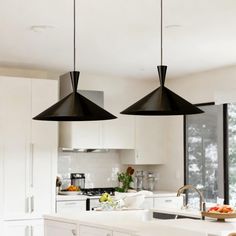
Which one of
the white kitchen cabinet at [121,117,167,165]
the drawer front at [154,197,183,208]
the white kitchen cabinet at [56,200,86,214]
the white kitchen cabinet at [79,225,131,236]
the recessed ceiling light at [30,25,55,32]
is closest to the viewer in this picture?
the white kitchen cabinet at [79,225,131,236]

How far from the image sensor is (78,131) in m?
7.85

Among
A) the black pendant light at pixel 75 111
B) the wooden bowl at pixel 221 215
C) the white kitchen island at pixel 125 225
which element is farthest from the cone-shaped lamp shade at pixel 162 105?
the wooden bowl at pixel 221 215

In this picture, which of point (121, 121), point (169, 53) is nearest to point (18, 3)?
point (169, 53)

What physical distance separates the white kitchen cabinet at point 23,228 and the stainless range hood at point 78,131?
120 centimetres

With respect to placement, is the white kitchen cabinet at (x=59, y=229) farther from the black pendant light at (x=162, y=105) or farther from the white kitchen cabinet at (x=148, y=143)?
the white kitchen cabinet at (x=148, y=143)

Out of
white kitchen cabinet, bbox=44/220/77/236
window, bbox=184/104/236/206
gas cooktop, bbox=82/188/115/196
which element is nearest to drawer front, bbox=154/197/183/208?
window, bbox=184/104/236/206

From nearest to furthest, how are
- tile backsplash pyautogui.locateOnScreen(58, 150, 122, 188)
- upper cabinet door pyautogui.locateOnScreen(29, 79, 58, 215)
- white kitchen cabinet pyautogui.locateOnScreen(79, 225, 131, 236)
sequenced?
white kitchen cabinet pyautogui.locateOnScreen(79, 225, 131, 236) → upper cabinet door pyautogui.locateOnScreen(29, 79, 58, 215) → tile backsplash pyautogui.locateOnScreen(58, 150, 122, 188)

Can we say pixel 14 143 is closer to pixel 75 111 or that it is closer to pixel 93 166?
pixel 93 166

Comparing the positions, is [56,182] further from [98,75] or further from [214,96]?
[214,96]

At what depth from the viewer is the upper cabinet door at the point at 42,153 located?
284 inches

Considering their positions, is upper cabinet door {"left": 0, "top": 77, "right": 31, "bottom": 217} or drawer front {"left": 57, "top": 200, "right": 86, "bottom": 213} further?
drawer front {"left": 57, "top": 200, "right": 86, "bottom": 213}

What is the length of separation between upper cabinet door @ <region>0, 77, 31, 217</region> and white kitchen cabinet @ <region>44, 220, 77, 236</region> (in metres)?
2.00

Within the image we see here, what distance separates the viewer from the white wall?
24.7ft

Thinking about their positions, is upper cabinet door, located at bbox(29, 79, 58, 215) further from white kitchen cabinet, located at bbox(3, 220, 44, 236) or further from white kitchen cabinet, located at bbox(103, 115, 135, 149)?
white kitchen cabinet, located at bbox(103, 115, 135, 149)
